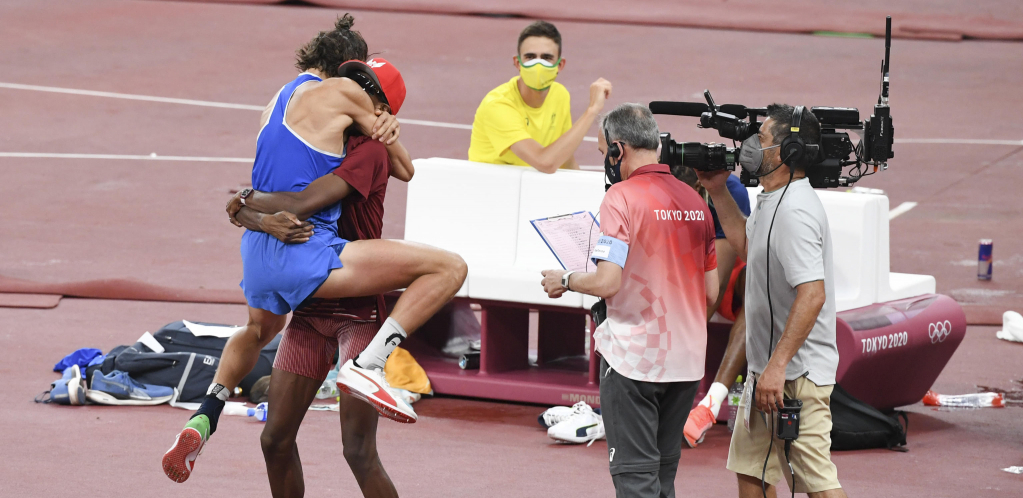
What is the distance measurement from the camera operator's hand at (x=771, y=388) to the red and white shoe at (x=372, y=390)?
4.97 ft

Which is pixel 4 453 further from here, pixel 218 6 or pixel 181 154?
pixel 218 6

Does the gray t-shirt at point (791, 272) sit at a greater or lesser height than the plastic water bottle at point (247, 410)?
greater

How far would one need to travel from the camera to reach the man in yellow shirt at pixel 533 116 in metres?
8.48

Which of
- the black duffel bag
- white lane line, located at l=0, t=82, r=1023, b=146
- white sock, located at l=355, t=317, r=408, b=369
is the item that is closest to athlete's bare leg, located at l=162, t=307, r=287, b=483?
white sock, located at l=355, t=317, r=408, b=369

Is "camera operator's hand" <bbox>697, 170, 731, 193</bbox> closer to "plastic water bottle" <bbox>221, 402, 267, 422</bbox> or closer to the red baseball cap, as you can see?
the red baseball cap

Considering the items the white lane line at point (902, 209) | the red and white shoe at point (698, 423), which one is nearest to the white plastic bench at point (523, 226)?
the red and white shoe at point (698, 423)

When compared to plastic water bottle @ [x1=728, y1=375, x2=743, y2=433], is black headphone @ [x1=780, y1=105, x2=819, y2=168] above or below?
above

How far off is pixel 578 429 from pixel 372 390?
287 centimetres

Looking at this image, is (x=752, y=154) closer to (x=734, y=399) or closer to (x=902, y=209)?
(x=734, y=399)

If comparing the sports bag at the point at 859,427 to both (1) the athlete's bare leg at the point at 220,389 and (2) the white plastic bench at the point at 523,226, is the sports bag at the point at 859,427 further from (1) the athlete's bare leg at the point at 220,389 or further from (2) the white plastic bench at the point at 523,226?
(1) the athlete's bare leg at the point at 220,389

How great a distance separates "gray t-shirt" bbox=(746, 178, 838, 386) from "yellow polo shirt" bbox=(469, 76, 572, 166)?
3.24 m

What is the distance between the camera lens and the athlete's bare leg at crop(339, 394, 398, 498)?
5664mm

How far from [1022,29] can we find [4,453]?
73.2ft

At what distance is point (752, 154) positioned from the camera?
17.9 ft
